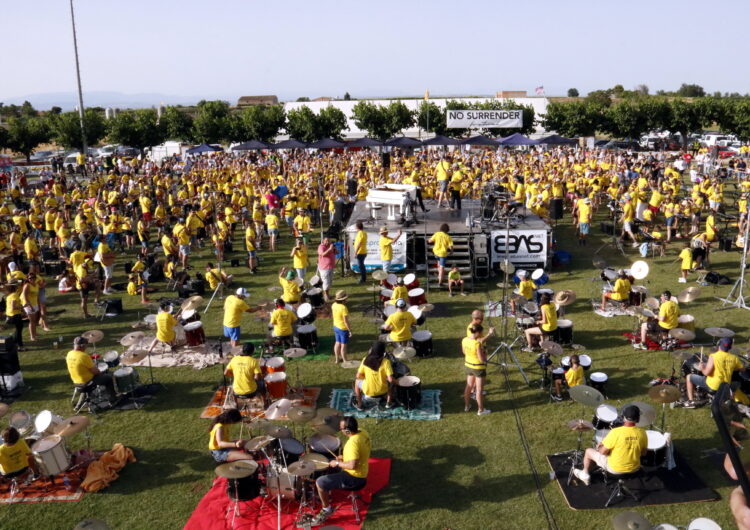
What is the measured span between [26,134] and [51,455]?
179 feet

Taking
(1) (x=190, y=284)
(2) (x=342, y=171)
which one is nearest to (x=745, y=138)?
(2) (x=342, y=171)

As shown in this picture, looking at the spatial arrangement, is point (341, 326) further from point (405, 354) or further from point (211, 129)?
point (211, 129)

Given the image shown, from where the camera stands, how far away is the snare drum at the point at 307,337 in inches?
507

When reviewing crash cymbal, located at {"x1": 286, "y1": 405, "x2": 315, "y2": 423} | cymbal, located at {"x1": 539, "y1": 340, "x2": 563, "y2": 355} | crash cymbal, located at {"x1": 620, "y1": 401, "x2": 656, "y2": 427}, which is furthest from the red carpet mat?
cymbal, located at {"x1": 539, "y1": 340, "x2": 563, "y2": 355}

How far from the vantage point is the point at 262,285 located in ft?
60.7

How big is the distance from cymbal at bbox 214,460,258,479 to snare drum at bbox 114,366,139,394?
478 centimetres

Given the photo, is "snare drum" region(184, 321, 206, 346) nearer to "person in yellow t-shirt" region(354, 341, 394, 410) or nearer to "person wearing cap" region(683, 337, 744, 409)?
"person in yellow t-shirt" region(354, 341, 394, 410)

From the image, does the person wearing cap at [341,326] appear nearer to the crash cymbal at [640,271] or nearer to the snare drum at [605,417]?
the snare drum at [605,417]

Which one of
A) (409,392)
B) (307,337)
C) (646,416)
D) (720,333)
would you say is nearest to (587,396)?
(646,416)

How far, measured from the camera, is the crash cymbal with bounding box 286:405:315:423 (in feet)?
27.6

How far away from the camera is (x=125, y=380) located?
11320mm

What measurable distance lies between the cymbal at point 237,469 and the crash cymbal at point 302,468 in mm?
492

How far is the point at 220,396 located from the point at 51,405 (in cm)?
329

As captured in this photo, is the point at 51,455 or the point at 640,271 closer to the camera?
the point at 51,455
